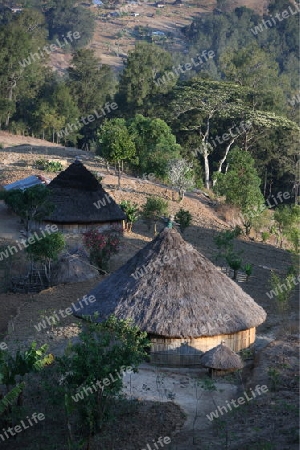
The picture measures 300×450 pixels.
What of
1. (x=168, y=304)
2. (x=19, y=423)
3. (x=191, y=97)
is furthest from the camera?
(x=191, y=97)

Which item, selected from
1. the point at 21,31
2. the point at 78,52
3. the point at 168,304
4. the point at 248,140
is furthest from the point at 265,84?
the point at 168,304

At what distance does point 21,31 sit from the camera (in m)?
64.6

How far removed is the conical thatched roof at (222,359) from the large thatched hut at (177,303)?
0.72 metres

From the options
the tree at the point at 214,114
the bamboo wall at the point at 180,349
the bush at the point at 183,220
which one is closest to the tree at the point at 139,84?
the tree at the point at 214,114

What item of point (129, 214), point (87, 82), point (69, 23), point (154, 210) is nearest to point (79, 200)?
point (129, 214)

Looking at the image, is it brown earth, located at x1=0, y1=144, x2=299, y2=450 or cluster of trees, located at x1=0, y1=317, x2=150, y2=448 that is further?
brown earth, located at x1=0, y1=144, x2=299, y2=450

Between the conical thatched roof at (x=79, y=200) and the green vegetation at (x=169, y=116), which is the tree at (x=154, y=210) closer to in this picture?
the conical thatched roof at (x=79, y=200)

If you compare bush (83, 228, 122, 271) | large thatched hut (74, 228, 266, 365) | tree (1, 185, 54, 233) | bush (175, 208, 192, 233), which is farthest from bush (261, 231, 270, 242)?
large thatched hut (74, 228, 266, 365)

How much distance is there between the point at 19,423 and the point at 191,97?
3752 centimetres

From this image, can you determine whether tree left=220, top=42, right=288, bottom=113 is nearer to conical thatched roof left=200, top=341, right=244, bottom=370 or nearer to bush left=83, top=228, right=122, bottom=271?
bush left=83, top=228, right=122, bottom=271

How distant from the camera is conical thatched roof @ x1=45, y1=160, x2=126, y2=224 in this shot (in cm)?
Answer: 3259

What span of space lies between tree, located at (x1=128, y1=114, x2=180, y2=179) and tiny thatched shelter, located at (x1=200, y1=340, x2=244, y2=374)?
23575 millimetres

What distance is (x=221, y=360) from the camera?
19344 millimetres

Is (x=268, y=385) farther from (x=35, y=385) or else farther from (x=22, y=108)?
(x=22, y=108)
